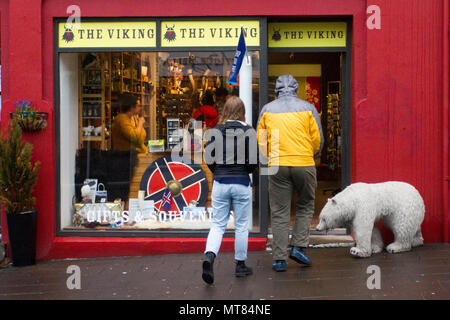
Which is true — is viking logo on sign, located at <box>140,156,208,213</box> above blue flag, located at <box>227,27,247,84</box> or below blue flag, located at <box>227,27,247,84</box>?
below

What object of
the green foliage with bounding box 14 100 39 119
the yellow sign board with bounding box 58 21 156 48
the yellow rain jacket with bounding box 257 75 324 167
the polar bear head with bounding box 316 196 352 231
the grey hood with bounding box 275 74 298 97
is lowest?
the polar bear head with bounding box 316 196 352 231

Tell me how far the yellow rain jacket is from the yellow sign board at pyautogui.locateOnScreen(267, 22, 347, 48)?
1.79 meters

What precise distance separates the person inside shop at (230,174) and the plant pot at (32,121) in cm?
284

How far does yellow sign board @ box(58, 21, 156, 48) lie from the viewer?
7812mm

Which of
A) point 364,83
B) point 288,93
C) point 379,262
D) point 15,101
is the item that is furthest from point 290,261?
point 15,101

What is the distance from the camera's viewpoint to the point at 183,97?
8.14 m

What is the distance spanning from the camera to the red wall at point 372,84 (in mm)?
7551

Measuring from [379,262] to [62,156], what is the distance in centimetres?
445

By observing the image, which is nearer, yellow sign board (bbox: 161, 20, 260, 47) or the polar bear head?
the polar bear head

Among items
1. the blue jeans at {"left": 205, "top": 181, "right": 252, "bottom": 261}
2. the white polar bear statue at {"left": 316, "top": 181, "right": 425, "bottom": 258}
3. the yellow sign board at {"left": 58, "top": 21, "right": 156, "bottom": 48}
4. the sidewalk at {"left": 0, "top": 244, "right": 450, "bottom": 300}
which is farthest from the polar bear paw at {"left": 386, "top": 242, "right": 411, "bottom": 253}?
the yellow sign board at {"left": 58, "top": 21, "right": 156, "bottom": 48}

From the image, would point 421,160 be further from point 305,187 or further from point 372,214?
point 305,187

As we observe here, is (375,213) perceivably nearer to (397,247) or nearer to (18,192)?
(397,247)

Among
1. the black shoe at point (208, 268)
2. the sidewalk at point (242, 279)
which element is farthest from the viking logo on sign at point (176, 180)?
the black shoe at point (208, 268)

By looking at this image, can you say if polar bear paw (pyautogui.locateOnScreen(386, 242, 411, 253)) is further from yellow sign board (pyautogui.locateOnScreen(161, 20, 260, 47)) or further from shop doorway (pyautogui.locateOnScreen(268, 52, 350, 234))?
shop doorway (pyautogui.locateOnScreen(268, 52, 350, 234))
